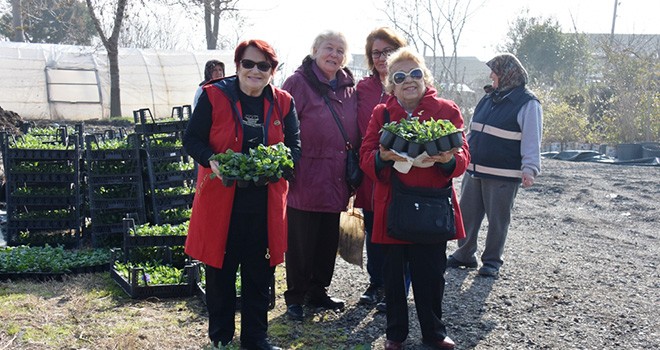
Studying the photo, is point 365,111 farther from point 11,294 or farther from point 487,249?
point 11,294

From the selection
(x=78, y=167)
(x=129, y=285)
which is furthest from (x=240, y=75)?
(x=78, y=167)

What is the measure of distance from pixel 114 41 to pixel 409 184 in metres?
16.1

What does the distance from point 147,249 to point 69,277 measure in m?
0.65

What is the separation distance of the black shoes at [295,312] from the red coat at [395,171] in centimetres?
94

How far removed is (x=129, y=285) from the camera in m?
5.32

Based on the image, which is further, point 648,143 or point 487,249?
point 648,143

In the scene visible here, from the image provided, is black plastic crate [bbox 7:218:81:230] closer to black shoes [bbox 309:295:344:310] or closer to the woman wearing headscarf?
black shoes [bbox 309:295:344:310]

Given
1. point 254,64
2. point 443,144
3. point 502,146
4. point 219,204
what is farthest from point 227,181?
point 502,146

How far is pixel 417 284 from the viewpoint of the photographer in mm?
4234

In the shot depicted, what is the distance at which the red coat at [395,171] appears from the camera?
4156mm

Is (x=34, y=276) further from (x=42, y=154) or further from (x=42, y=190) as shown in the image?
(x=42, y=154)

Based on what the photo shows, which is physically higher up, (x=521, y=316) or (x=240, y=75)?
(x=240, y=75)

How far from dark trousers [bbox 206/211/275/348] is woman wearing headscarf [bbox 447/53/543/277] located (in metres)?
2.44

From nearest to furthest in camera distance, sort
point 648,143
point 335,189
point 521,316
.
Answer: point 335,189 < point 521,316 < point 648,143
